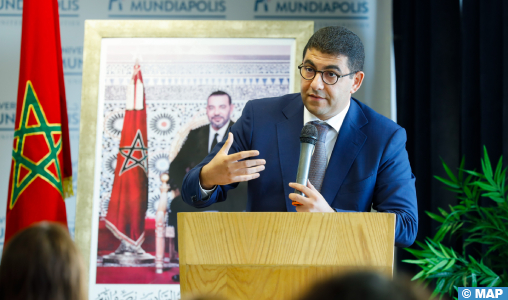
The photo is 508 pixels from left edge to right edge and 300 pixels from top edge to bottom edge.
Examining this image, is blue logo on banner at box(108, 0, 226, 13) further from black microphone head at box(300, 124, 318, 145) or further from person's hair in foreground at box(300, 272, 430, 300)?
person's hair in foreground at box(300, 272, 430, 300)

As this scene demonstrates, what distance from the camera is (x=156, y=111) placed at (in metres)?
2.81

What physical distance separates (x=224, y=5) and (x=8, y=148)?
162cm

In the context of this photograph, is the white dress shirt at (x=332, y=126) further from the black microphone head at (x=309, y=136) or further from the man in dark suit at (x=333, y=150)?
the black microphone head at (x=309, y=136)

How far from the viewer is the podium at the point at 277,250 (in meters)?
1.10

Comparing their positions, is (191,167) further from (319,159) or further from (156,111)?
(319,159)

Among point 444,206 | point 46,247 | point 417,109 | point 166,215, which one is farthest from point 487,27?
point 46,247

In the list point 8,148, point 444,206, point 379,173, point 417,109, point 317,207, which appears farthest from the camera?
point 8,148

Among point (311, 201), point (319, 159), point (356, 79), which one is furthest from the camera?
point (356, 79)

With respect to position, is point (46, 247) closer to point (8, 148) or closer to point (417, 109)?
point (417, 109)

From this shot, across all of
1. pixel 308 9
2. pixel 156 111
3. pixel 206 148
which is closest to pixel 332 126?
pixel 206 148

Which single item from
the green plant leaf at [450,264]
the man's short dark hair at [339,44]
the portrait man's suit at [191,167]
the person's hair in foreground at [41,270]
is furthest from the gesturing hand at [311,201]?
the portrait man's suit at [191,167]

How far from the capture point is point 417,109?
8.59 feet

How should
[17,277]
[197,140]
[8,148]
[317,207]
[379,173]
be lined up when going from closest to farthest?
[17,277] → [317,207] → [379,173] → [197,140] → [8,148]

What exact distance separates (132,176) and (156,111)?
40cm
